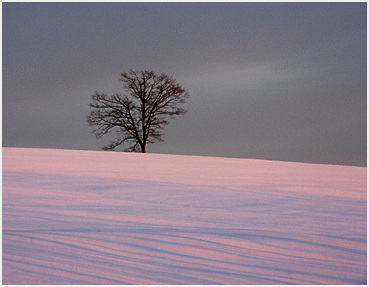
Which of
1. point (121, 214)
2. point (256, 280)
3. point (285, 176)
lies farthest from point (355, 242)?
point (285, 176)

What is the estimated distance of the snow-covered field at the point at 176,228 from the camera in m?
3.98

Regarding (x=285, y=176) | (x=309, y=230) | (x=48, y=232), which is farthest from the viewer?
(x=285, y=176)

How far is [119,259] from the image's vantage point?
4.15 metres

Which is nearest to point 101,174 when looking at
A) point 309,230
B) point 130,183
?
point 130,183

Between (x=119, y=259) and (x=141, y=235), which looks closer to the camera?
(x=119, y=259)

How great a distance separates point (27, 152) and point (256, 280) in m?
9.24

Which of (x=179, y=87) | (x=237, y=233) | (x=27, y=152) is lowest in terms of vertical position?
(x=237, y=233)

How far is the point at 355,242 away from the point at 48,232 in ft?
10.9

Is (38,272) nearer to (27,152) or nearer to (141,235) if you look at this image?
(141,235)

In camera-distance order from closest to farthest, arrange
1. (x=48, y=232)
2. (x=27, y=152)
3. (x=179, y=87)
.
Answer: (x=48, y=232), (x=27, y=152), (x=179, y=87)

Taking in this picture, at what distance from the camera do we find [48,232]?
481 centimetres

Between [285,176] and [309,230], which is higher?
[285,176]

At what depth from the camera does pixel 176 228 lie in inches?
203

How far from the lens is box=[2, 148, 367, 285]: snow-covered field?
3982 millimetres
